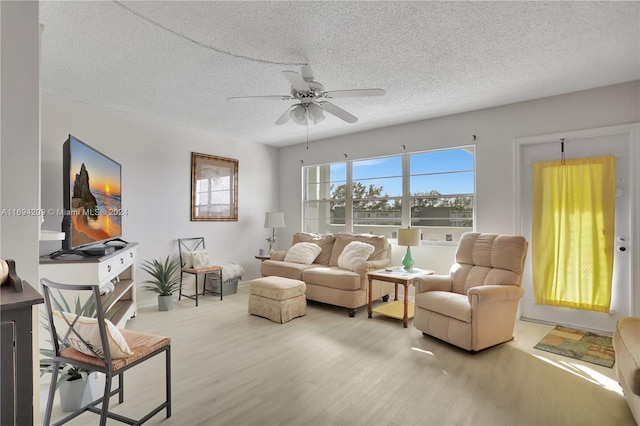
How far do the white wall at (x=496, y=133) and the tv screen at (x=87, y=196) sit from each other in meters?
3.44

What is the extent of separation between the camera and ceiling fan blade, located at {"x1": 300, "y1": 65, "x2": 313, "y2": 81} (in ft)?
8.16

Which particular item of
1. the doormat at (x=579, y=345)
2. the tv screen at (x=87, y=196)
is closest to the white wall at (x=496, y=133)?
the doormat at (x=579, y=345)

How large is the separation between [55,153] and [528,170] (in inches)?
211

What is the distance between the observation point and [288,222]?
6.36 m

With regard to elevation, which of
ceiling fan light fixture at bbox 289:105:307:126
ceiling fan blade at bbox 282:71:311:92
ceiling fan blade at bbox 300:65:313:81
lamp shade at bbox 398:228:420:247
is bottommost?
lamp shade at bbox 398:228:420:247

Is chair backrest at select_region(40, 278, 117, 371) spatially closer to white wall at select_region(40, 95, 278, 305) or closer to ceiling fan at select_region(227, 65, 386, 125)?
ceiling fan at select_region(227, 65, 386, 125)

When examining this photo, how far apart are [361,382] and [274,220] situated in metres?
3.72

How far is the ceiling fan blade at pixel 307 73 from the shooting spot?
2.49 m

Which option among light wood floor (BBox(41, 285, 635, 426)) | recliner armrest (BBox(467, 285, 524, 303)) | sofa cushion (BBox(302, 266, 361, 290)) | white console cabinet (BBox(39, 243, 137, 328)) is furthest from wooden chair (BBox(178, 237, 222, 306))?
recliner armrest (BBox(467, 285, 524, 303))

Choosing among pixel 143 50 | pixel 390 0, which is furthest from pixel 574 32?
pixel 143 50

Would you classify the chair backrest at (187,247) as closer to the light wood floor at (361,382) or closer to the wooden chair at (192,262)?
the wooden chair at (192,262)

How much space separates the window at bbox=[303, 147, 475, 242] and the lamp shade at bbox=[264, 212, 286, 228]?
0.56 metres

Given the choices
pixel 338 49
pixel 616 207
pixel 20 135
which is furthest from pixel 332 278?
pixel 20 135

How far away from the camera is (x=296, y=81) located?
2469 millimetres
